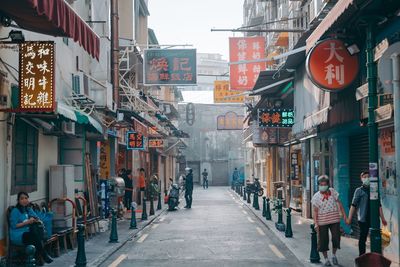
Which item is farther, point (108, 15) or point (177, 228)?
point (108, 15)

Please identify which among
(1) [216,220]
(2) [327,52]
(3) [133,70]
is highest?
(3) [133,70]

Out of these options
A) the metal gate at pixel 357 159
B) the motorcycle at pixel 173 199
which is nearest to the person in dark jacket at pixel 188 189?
the motorcycle at pixel 173 199

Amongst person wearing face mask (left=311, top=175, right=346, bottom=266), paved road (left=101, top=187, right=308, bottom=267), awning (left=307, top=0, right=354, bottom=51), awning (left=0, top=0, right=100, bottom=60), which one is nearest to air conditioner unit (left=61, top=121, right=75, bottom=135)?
paved road (left=101, top=187, right=308, bottom=267)

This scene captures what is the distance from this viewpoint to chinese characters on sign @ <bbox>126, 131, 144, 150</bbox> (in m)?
24.4

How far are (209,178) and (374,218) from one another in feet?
181

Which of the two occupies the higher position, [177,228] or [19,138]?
[19,138]

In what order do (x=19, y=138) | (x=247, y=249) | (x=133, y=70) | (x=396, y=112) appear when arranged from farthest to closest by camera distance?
1. (x=133, y=70)
2. (x=247, y=249)
3. (x=19, y=138)
4. (x=396, y=112)

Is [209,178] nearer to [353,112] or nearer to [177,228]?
[177,228]

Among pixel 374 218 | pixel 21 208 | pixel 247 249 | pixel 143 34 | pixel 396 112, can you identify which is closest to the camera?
pixel 396 112

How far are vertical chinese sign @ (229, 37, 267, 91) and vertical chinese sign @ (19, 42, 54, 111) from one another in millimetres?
17389

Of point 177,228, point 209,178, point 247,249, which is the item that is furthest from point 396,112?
point 209,178

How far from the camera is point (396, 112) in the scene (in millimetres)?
7828

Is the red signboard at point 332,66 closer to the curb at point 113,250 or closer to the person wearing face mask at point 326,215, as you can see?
the person wearing face mask at point 326,215

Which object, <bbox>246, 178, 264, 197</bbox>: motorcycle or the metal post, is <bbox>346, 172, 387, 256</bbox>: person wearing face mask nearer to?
the metal post
